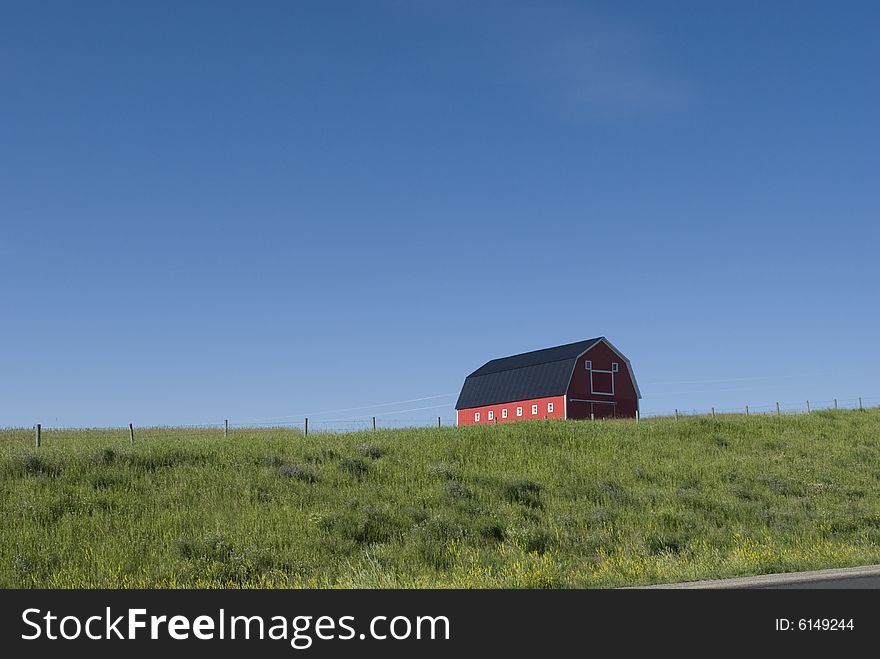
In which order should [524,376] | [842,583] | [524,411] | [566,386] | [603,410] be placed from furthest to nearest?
[524,376], [524,411], [603,410], [566,386], [842,583]

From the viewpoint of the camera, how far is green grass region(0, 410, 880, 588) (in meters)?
16.6

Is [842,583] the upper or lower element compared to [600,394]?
lower

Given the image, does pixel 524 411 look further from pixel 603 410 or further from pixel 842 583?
pixel 842 583

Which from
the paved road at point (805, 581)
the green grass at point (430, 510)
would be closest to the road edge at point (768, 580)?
the paved road at point (805, 581)

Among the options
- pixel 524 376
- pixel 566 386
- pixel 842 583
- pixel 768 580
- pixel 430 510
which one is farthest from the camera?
pixel 524 376

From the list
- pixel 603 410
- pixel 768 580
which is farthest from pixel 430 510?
pixel 603 410

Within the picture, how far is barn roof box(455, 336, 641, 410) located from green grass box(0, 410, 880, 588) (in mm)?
21174

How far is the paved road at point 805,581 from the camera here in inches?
408

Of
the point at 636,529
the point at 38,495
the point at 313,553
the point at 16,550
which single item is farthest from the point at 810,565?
the point at 38,495

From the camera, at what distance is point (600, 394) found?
193ft

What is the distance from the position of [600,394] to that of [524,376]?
6230mm

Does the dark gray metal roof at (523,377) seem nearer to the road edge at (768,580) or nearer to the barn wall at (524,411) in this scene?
the barn wall at (524,411)
